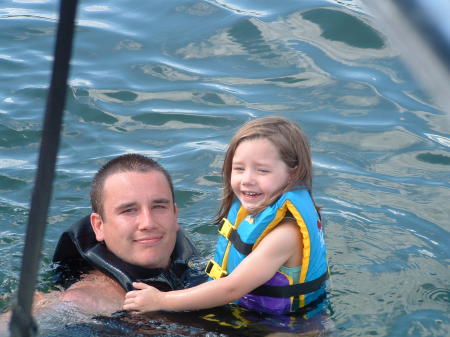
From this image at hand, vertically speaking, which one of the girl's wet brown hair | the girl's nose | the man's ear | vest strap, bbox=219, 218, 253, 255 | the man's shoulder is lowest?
the man's shoulder

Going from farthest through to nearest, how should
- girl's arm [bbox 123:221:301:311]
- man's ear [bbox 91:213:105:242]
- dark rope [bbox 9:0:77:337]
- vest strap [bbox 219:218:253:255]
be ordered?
man's ear [bbox 91:213:105:242] → vest strap [bbox 219:218:253:255] → girl's arm [bbox 123:221:301:311] → dark rope [bbox 9:0:77:337]

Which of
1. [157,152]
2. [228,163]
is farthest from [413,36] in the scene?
[157,152]

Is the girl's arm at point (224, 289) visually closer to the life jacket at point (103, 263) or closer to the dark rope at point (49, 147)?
the life jacket at point (103, 263)

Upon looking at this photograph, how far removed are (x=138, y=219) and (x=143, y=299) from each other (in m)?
0.48

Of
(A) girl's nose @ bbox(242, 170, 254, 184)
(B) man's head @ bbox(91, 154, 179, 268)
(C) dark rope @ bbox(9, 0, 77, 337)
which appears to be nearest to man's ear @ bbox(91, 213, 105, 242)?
(B) man's head @ bbox(91, 154, 179, 268)

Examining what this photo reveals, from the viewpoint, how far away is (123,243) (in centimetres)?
391

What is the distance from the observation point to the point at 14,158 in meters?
6.19

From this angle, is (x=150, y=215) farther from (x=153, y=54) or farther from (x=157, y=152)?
(x=153, y=54)

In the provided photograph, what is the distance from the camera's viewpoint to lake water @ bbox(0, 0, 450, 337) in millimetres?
4676

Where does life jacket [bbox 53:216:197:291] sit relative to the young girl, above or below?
below

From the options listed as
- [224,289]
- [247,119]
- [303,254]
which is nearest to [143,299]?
[224,289]

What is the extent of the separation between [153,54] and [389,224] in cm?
377

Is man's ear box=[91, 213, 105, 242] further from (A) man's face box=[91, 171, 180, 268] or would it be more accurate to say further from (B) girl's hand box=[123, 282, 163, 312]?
(B) girl's hand box=[123, 282, 163, 312]

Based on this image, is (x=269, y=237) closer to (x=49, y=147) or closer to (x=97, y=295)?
(x=97, y=295)
